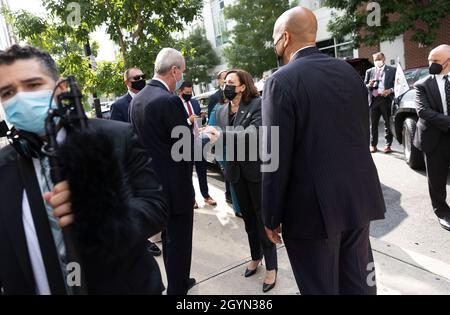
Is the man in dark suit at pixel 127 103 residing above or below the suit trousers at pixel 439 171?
above

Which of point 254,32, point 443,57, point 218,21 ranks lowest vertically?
Answer: point 443,57

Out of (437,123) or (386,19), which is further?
(386,19)

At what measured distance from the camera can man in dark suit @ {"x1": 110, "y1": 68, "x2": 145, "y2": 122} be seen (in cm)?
454

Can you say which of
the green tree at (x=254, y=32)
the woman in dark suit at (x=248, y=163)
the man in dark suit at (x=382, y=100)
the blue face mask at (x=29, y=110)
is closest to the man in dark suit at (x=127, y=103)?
the woman in dark suit at (x=248, y=163)

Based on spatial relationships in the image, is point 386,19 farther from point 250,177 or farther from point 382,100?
point 250,177

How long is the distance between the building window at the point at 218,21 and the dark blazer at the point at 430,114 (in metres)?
31.3

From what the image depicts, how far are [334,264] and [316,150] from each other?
69 centimetres

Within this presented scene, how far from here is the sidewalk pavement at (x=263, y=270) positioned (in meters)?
3.05

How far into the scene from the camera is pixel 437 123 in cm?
383

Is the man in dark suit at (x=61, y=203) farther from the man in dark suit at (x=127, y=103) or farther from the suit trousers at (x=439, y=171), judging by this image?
the suit trousers at (x=439, y=171)

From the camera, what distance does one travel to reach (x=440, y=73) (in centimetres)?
394

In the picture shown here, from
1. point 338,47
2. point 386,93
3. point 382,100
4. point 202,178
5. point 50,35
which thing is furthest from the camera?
point 338,47

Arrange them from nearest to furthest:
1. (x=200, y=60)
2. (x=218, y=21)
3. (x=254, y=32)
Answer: (x=254, y=32)
(x=200, y=60)
(x=218, y=21)

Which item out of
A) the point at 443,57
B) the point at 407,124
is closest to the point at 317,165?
the point at 443,57
